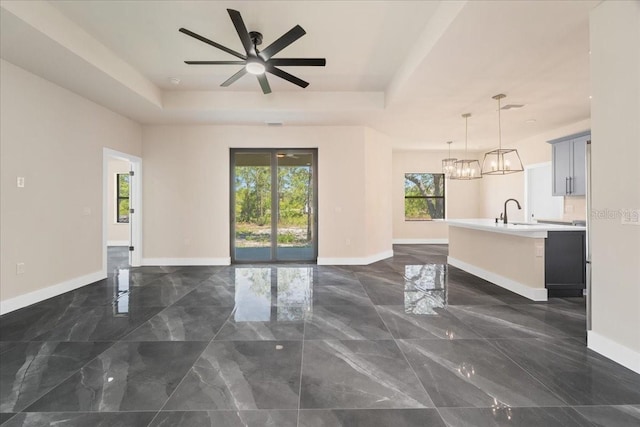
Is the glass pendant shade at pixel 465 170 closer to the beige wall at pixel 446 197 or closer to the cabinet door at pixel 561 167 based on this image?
the cabinet door at pixel 561 167

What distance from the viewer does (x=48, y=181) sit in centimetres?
374

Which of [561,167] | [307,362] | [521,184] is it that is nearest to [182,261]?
[307,362]

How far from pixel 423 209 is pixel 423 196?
1.38 feet

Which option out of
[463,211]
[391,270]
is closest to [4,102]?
[391,270]

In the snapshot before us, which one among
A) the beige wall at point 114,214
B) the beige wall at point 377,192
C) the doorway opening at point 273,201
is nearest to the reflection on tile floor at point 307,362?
the doorway opening at point 273,201

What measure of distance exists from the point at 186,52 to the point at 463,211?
8.38 meters

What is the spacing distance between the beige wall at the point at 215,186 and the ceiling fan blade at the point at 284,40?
2.88 metres

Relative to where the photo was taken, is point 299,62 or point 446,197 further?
point 446,197

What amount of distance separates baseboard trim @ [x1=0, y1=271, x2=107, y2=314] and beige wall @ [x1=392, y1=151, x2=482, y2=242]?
7.45 m

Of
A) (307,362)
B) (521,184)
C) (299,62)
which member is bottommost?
(307,362)

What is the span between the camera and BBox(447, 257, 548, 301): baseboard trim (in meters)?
3.58

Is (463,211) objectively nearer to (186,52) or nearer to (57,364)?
(186,52)

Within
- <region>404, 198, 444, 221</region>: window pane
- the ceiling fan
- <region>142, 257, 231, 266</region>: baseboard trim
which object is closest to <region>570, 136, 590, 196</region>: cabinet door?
<region>404, 198, 444, 221</region>: window pane

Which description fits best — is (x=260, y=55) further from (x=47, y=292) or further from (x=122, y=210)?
(x=122, y=210)
